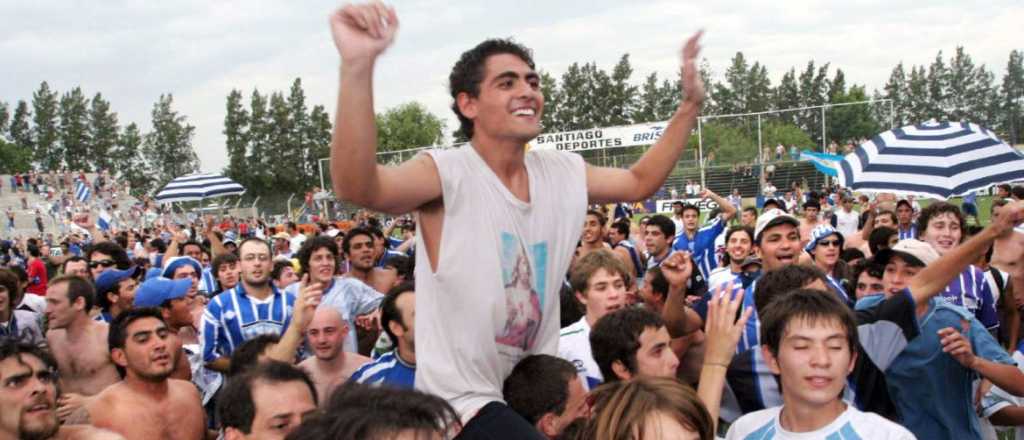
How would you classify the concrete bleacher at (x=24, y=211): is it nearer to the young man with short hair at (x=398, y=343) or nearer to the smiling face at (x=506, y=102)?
the young man with short hair at (x=398, y=343)

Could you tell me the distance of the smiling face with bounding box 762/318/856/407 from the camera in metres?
2.90

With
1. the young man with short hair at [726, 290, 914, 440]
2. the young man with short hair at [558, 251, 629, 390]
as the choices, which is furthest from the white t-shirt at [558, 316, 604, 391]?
the young man with short hair at [726, 290, 914, 440]

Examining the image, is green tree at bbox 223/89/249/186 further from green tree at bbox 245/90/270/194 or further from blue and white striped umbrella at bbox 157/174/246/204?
blue and white striped umbrella at bbox 157/174/246/204

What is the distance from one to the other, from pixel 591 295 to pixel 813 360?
6.39 ft

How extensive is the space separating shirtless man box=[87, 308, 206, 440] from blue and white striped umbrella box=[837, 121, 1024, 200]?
6.68 m

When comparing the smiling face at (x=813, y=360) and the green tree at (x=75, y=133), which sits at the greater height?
the green tree at (x=75, y=133)

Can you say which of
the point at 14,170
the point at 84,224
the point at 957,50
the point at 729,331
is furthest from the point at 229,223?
the point at 957,50

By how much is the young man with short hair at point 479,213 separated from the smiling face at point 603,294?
198cm

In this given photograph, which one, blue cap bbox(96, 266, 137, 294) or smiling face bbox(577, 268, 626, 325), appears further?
blue cap bbox(96, 266, 137, 294)

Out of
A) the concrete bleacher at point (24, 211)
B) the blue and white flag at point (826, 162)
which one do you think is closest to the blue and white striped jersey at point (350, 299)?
the blue and white flag at point (826, 162)

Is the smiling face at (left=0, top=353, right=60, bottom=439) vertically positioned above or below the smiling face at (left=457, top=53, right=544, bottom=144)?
below

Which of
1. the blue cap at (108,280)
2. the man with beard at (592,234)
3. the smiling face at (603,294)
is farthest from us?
the man with beard at (592,234)

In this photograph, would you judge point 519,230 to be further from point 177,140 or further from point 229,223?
point 177,140

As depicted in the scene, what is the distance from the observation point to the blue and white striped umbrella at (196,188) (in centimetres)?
1773
